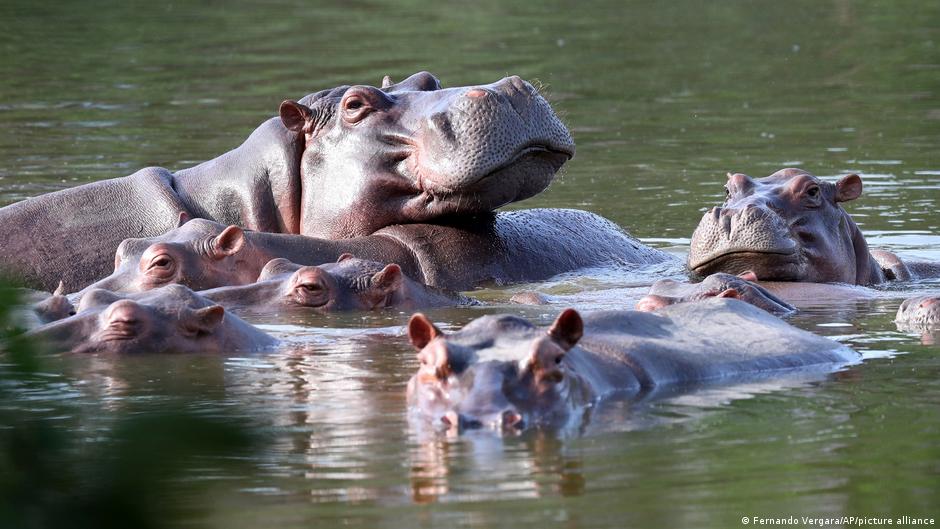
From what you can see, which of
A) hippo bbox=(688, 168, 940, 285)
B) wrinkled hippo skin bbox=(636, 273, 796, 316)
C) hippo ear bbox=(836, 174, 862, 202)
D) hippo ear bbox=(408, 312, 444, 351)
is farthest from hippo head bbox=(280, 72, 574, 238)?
hippo ear bbox=(408, 312, 444, 351)

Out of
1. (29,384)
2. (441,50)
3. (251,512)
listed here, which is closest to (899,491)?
(251,512)

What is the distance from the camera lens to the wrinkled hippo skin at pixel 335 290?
6.78m

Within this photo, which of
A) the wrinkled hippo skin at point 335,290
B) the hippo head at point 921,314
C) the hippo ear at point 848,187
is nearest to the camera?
the hippo head at point 921,314

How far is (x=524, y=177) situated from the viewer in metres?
7.45

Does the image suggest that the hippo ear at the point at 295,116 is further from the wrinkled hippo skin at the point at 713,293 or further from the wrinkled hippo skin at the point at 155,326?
the wrinkled hippo skin at the point at 713,293

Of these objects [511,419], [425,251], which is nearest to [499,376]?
[511,419]

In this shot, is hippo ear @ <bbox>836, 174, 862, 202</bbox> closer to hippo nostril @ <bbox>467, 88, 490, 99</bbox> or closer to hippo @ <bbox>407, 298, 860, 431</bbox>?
hippo nostril @ <bbox>467, 88, 490, 99</bbox>

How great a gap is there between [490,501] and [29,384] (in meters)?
2.02

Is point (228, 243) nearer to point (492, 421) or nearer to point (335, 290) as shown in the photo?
point (335, 290)

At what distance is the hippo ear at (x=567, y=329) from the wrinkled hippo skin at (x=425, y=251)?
316cm

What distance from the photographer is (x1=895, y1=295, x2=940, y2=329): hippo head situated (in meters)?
6.02

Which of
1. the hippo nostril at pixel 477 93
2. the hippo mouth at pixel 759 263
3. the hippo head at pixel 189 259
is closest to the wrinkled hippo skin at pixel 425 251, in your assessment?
the hippo head at pixel 189 259

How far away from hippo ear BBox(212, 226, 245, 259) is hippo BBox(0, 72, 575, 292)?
785 mm

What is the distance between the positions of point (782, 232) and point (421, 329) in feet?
11.5
